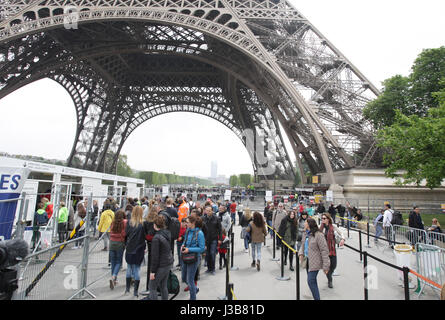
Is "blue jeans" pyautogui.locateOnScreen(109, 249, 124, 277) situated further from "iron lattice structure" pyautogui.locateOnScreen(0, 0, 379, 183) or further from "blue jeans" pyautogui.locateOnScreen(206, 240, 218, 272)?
"iron lattice structure" pyautogui.locateOnScreen(0, 0, 379, 183)

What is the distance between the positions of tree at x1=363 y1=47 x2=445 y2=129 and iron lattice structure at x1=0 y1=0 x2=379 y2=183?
87cm

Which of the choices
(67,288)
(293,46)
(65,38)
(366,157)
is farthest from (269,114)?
(67,288)

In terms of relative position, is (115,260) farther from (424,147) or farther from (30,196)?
(424,147)

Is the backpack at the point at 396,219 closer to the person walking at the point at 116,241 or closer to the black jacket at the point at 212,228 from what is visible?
the black jacket at the point at 212,228

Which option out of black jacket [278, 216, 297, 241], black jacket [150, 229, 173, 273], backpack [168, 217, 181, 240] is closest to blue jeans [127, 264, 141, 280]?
black jacket [150, 229, 173, 273]

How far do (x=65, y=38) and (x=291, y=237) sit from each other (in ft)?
81.1

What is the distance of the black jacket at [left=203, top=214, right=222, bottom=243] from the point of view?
6.16 meters

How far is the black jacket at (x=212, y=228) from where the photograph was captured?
616 cm

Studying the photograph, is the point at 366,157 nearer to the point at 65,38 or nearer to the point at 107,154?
the point at 65,38

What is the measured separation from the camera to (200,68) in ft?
106

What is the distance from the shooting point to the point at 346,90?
58.3 feet

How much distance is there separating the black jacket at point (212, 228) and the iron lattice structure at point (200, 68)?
37.2 feet

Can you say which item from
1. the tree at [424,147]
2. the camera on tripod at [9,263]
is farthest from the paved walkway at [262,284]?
the tree at [424,147]

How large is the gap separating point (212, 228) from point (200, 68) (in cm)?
2935
